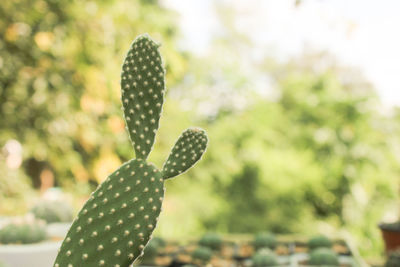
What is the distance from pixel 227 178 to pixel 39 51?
1.73 m

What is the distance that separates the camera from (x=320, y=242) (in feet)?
6.58

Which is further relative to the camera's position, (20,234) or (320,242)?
(320,242)

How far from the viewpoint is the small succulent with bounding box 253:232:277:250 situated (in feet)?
6.70

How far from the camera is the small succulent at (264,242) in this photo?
2.04m

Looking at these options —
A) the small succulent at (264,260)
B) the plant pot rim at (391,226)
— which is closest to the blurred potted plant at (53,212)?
the small succulent at (264,260)

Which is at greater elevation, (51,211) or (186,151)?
(51,211)

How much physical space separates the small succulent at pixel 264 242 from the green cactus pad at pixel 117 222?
1383 mm

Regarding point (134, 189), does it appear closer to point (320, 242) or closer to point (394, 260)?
point (320, 242)

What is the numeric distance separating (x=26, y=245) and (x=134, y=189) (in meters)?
0.90

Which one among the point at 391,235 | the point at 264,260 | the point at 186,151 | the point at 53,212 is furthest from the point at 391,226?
the point at 186,151

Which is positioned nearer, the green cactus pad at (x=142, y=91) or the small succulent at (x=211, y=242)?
the green cactus pad at (x=142, y=91)

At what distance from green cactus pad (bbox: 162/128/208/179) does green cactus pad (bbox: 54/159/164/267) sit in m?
0.04

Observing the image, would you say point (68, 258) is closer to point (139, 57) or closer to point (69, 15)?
point (139, 57)

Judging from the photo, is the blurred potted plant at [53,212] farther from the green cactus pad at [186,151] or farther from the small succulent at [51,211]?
the green cactus pad at [186,151]
